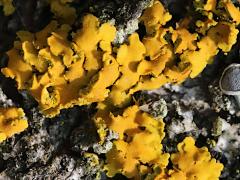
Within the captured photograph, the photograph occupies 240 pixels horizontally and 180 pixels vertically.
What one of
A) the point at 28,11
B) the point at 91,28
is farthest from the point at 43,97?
the point at 28,11

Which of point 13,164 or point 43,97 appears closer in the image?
point 43,97

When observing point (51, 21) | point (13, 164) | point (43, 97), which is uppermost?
point (51, 21)

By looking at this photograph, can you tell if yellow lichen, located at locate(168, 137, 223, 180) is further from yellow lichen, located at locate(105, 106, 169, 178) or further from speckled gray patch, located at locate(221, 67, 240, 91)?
speckled gray patch, located at locate(221, 67, 240, 91)

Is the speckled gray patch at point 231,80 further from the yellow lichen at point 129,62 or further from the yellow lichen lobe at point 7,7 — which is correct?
the yellow lichen lobe at point 7,7

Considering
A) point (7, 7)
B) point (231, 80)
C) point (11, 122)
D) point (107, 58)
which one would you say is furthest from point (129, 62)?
point (7, 7)

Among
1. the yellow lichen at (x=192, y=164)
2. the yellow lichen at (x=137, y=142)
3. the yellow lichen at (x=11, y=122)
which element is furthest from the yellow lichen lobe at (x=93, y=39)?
the yellow lichen at (x=192, y=164)

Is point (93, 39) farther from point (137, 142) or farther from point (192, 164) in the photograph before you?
point (192, 164)

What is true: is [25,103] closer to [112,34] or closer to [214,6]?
[112,34]
